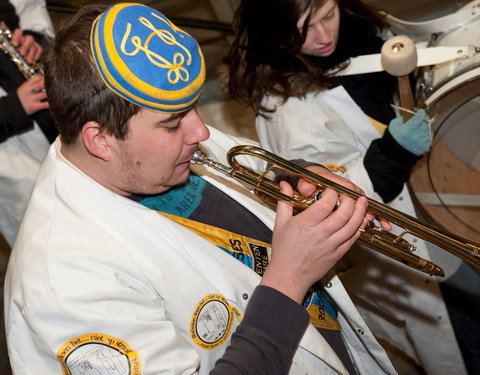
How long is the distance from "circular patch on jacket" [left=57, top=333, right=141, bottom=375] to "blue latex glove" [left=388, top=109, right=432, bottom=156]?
0.98 meters

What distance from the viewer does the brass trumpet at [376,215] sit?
137cm

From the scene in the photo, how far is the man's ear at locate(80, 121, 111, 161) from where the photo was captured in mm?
1188

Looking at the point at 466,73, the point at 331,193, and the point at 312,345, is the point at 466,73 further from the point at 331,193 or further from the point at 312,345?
the point at 312,345

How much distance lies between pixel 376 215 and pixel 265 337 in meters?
0.45

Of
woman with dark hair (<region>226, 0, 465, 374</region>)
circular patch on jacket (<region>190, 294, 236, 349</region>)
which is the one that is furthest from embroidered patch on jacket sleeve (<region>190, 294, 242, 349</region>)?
woman with dark hair (<region>226, 0, 465, 374</region>)

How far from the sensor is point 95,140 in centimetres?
120

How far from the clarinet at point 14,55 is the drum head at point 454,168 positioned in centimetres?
139

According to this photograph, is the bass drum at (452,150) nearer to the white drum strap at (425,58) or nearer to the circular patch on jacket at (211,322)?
the white drum strap at (425,58)

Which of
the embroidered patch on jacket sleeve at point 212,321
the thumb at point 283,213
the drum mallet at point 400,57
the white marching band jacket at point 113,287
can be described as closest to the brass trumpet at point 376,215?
the thumb at point 283,213

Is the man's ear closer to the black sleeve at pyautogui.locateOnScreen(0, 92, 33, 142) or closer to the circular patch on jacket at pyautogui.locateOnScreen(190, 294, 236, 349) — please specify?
the circular patch on jacket at pyautogui.locateOnScreen(190, 294, 236, 349)

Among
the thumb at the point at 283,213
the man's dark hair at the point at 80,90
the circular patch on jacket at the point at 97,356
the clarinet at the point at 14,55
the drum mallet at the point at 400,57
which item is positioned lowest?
the clarinet at the point at 14,55

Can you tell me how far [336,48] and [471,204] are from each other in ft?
2.16

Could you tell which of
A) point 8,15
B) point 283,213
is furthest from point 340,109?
point 8,15

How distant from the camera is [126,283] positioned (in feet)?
3.79
